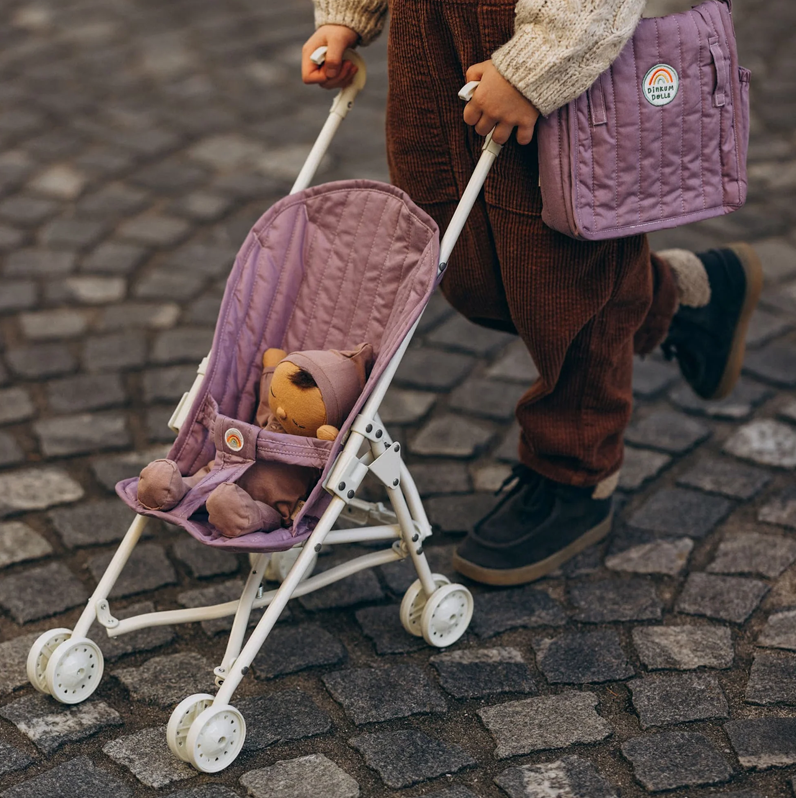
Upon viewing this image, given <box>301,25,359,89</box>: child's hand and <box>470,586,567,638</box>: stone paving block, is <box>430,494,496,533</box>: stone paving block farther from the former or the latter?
<box>301,25,359,89</box>: child's hand

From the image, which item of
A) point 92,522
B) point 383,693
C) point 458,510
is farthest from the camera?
point 458,510

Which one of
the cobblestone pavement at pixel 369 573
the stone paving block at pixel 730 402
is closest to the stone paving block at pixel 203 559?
the cobblestone pavement at pixel 369 573

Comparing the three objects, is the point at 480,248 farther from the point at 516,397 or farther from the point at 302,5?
the point at 302,5

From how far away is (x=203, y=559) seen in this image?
3.06 metres

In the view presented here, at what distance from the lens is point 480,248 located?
A: 8.74ft

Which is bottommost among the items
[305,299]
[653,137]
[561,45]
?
[305,299]

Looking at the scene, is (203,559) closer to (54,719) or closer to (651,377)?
(54,719)

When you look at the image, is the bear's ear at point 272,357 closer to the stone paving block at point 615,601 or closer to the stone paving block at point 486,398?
the stone paving block at point 615,601

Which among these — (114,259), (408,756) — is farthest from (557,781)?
(114,259)

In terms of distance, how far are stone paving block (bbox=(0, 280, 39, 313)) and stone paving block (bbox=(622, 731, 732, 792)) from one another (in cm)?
282

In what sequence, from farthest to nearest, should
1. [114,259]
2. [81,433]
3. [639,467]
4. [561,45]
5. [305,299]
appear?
1. [114,259]
2. [81,433]
3. [639,467]
4. [305,299]
5. [561,45]

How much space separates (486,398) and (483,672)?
1304 millimetres

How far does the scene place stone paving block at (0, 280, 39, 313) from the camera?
420cm

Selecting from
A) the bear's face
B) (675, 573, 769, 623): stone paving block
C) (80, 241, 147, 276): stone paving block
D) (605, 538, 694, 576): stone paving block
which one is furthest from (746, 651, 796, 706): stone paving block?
(80, 241, 147, 276): stone paving block
